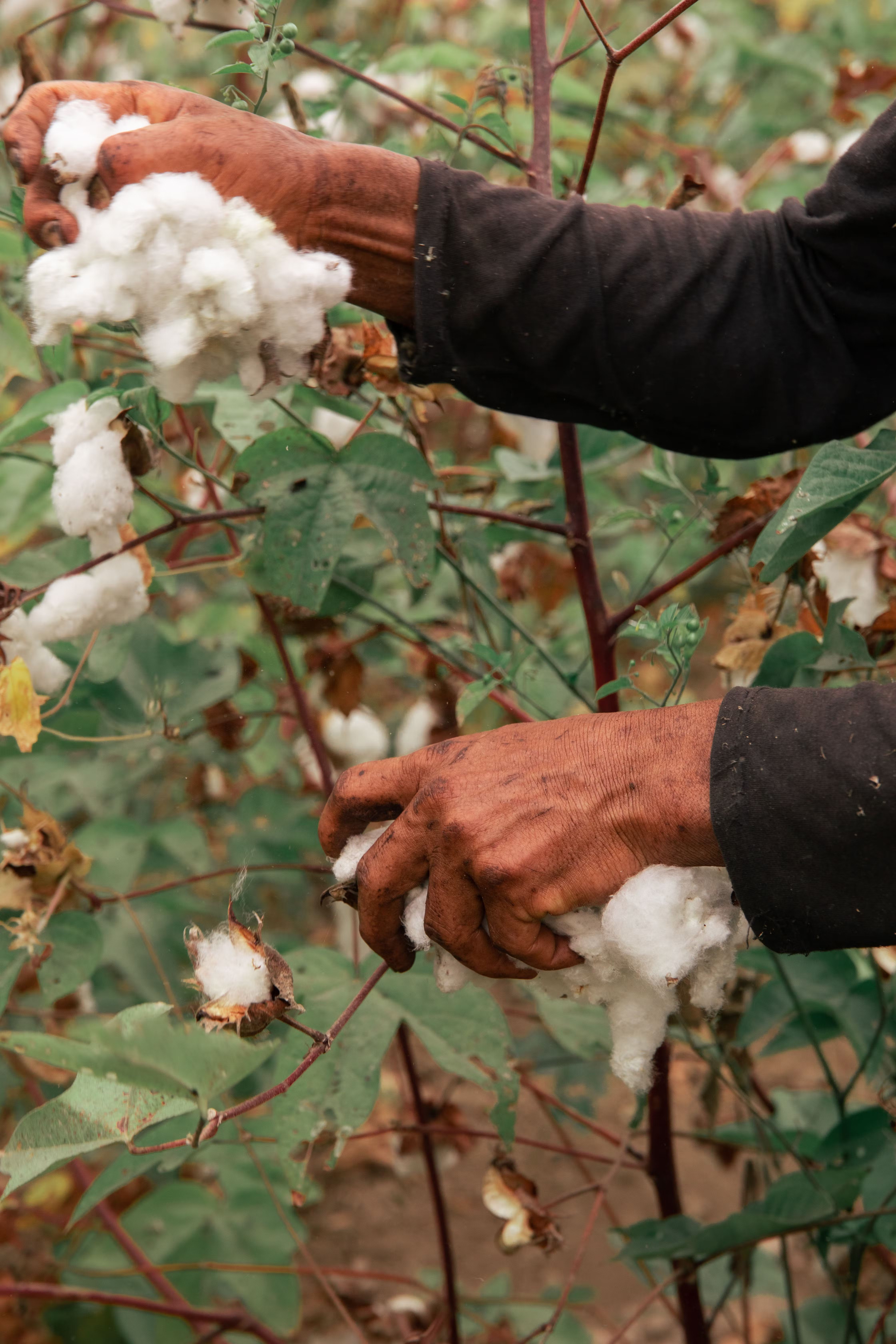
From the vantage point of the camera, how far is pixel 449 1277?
135 cm

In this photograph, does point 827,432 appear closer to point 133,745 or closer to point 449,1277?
point 133,745

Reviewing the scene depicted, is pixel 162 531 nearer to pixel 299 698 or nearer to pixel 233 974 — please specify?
pixel 299 698

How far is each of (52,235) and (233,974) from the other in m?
0.59

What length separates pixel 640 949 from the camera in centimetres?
80

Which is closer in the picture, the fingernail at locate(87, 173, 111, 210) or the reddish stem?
the fingernail at locate(87, 173, 111, 210)

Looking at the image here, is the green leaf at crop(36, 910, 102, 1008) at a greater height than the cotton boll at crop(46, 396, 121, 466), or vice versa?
the cotton boll at crop(46, 396, 121, 466)

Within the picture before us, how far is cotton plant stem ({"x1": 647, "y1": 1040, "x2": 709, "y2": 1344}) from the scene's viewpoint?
3.79 ft

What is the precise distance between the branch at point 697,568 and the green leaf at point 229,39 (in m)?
0.58

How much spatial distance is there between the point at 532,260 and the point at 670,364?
0.16 m

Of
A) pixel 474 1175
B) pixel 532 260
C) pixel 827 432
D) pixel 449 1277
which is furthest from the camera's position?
pixel 474 1175

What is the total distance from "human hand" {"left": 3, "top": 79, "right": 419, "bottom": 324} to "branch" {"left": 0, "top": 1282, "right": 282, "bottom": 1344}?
105 centimetres

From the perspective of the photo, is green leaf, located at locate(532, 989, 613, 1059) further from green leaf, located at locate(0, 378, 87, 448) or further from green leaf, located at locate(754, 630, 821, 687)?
green leaf, located at locate(0, 378, 87, 448)

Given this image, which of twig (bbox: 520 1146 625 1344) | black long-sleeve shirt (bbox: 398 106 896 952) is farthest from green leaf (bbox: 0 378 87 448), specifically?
twig (bbox: 520 1146 625 1344)

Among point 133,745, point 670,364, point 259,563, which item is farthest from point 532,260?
point 133,745
